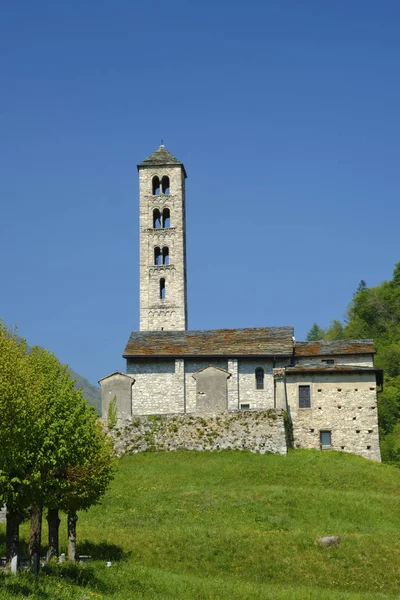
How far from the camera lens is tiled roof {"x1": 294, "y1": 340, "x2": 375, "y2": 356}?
5828 centimetres

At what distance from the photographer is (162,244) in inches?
3324

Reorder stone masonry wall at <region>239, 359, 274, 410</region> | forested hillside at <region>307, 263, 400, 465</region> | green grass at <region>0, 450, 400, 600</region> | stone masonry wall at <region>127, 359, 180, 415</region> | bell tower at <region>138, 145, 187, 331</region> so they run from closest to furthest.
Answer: green grass at <region>0, 450, 400, 600</region>, stone masonry wall at <region>239, 359, 274, 410</region>, stone masonry wall at <region>127, 359, 180, 415</region>, bell tower at <region>138, 145, 187, 331</region>, forested hillside at <region>307, 263, 400, 465</region>

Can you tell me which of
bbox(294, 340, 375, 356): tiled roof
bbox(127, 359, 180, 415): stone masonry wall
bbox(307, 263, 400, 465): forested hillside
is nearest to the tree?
bbox(127, 359, 180, 415): stone masonry wall

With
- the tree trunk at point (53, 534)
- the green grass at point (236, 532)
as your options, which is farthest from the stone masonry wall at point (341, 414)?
the tree trunk at point (53, 534)

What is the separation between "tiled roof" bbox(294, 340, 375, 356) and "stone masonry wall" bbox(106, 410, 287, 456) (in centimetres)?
712

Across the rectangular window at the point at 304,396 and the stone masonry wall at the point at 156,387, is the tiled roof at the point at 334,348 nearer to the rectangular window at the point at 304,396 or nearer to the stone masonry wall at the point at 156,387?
the rectangular window at the point at 304,396

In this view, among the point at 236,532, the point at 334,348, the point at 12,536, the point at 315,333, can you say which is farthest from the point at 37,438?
the point at 315,333

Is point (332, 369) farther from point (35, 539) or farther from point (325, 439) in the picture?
point (35, 539)

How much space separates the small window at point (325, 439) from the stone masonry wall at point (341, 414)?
206mm

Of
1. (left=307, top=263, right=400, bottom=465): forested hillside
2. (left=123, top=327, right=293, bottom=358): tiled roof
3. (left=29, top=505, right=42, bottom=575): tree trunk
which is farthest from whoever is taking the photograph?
(left=307, top=263, right=400, bottom=465): forested hillside

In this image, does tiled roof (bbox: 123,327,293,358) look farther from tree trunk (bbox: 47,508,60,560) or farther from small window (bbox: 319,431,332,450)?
tree trunk (bbox: 47,508,60,560)

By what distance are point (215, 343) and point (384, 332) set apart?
56213 mm

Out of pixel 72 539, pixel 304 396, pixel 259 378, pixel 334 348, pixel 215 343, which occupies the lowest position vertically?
pixel 72 539

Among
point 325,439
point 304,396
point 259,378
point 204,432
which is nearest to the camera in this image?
point 204,432
